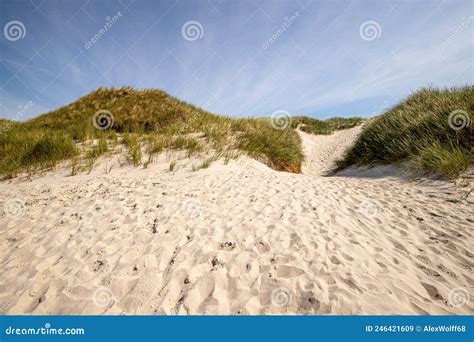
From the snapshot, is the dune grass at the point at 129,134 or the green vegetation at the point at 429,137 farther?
the dune grass at the point at 129,134

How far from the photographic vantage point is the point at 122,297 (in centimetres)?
248

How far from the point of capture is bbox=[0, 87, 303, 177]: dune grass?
7742 mm

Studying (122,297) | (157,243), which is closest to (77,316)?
(122,297)

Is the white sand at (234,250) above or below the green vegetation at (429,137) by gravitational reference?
below

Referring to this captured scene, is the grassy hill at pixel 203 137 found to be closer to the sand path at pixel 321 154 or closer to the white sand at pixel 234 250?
the sand path at pixel 321 154

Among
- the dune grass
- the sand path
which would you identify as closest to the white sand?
the dune grass

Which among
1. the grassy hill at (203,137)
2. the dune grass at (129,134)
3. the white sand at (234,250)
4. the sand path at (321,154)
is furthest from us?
the sand path at (321,154)

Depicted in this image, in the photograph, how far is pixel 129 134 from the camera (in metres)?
9.42

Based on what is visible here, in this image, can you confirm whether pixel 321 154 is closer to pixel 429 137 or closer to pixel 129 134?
pixel 429 137

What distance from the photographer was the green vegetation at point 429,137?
5816 mm

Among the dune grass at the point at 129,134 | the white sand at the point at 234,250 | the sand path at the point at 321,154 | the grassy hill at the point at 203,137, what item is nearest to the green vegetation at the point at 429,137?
the grassy hill at the point at 203,137

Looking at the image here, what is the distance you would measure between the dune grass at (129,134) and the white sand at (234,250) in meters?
2.59

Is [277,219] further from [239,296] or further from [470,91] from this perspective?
[470,91]

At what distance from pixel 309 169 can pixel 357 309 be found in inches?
417
